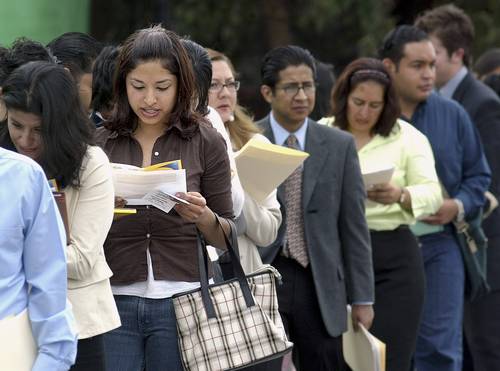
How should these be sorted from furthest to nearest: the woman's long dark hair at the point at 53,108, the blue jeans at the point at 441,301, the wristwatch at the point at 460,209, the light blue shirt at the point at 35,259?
1. the blue jeans at the point at 441,301
2. the wristwatch at the point at 460,209
3. the woman's long dark hair at the point at 53,108
4. the light blue shirt at the point at 35,259

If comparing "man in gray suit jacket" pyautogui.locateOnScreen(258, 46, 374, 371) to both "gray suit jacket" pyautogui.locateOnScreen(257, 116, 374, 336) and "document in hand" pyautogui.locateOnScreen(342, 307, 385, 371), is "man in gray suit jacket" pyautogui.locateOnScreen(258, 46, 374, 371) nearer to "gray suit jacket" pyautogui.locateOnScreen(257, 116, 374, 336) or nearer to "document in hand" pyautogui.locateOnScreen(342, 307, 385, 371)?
"gray suit jacket" pyautogui.locateOnScreen(257, 116, 374, 336)

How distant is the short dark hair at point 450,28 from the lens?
357 inches

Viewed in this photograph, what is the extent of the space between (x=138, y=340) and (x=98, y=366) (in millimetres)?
396

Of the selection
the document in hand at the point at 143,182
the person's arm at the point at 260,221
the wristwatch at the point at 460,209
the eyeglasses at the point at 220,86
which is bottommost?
the wristwatch at the point at 460,209

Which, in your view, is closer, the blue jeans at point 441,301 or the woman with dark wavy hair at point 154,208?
the woman with dark wavy hair at point 154,208

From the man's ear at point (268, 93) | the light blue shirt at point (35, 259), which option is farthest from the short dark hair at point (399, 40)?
the light blue shirt at point (35, 259)

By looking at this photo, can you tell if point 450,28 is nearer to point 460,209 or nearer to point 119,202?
point 460,209

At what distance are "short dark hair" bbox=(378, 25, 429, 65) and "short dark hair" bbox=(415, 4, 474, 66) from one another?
0.79 metres

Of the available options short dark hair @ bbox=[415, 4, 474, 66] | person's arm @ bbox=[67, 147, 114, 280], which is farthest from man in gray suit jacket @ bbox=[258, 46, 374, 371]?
short dark hair @ bbox=[415, 4, 474, 66]

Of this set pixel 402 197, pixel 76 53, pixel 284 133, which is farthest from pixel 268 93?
pixel 76 53

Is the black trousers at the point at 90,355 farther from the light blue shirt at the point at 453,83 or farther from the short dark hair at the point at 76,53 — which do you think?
the light blue shirt at the point at 453,83

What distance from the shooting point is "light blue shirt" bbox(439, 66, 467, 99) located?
8.91 meters

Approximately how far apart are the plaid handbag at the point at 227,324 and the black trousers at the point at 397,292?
238 cm

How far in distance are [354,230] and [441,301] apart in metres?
1.55
